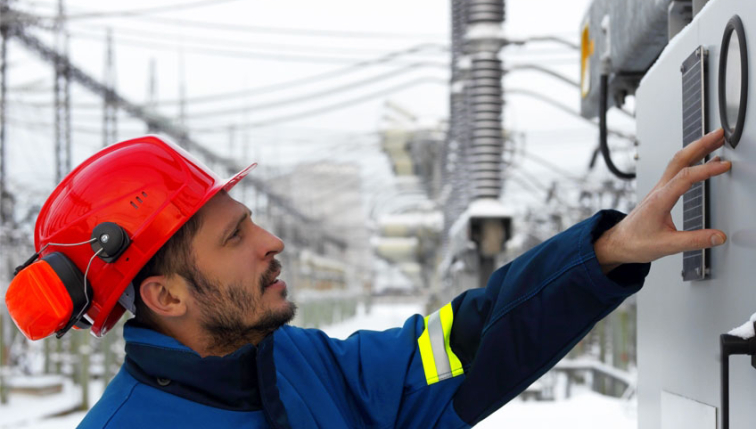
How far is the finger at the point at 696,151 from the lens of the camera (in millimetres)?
1139

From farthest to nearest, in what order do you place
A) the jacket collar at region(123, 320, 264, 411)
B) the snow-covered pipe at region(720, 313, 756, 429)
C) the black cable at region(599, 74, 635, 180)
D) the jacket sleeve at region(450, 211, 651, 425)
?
the black cable at region(599, 74, 635, 180) < the jacket collar at region(123, 320, 264, 411) < the jacket sleeve at region(450, 211, 651, 425) < the snow-covered pipe at region(720, 313, 756, 429)

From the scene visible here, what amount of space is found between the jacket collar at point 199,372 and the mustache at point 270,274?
12 centimetres

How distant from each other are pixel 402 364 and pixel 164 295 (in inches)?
20.9

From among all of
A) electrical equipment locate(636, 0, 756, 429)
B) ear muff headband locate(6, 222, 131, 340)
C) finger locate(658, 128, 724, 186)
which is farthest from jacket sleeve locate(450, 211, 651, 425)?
ear muff headband locate(6, 222, 131, 340)

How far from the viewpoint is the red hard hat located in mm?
1658

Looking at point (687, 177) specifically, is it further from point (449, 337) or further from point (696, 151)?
point (449, 337)

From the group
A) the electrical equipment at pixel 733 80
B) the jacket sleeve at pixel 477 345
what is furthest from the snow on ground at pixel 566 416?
the electrical equipment at pixel 733 80

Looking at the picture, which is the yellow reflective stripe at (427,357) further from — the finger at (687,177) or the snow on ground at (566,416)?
the snow on ground at (566,416)

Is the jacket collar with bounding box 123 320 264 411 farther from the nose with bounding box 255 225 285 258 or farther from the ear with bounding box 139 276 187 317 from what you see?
the nose with bounding box 255 225 285 258

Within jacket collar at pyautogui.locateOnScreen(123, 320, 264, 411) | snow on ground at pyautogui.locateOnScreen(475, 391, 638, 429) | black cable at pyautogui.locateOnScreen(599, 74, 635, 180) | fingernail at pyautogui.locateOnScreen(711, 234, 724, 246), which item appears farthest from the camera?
snow on ground at pyautogui.locateOnScreen(475, 391, 638, 429)

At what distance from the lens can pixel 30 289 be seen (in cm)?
162

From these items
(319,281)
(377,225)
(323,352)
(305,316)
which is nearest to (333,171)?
(319,281)

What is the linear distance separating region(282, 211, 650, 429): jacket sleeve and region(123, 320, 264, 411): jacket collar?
0.11 m

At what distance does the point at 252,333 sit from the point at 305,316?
20629 mm
